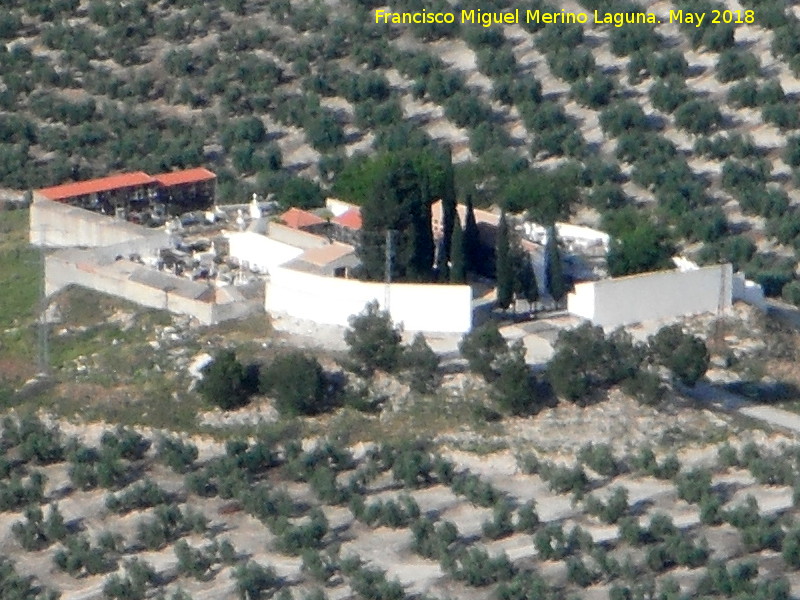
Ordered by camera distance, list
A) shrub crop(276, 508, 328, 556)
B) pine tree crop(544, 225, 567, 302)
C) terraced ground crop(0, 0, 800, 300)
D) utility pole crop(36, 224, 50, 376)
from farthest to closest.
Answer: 1. terraced ground crop(0, 0, 800, 300)
2. pine tree crop(544, 225, 567, 302)
3. utility pole crop(36, 224, 50, 376)
4. shrub crop(276, 508, 328, 556)

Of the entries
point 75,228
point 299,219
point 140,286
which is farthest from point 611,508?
point 75,228

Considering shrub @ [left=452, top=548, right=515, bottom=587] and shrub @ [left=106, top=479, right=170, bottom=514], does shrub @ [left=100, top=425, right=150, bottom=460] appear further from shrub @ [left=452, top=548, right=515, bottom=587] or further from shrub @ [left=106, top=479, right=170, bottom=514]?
shrub @ [left=452, top=548, right=515, bottom=587]

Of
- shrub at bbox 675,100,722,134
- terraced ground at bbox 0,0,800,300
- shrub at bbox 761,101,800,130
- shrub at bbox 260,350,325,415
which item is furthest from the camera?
shrub at bbox 761,101,800,130

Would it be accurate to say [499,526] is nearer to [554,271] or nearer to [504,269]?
[504,269]

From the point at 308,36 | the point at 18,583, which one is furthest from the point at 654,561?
the point at 308,36

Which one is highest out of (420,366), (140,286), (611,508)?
(140,286)


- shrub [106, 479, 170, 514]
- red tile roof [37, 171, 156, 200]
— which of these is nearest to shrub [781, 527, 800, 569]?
shrub [106, 479, 170, 514]
